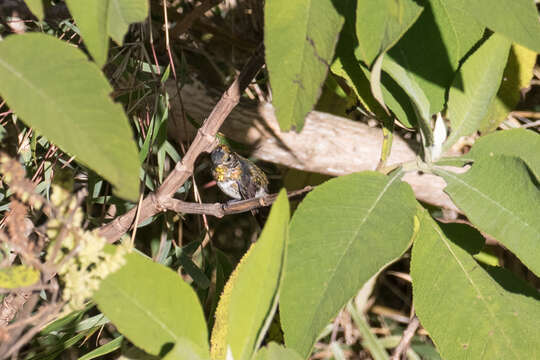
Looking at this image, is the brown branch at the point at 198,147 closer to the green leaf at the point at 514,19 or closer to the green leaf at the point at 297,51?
the green leaf at the point at 297,51

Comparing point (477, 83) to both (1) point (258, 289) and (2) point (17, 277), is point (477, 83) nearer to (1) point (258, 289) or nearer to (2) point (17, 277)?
(1) point (258, 289)

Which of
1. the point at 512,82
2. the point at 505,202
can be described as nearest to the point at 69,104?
the point at 505,202

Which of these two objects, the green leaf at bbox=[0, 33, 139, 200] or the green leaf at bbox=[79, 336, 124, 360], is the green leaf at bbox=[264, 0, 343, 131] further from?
the green leaf at bbox=[79, 336, 124, 360]

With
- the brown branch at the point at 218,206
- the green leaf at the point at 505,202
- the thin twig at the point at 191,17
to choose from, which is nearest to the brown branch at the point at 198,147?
the brown branch at the point at 218,206

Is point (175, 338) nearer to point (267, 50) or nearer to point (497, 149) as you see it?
point (267, 50)

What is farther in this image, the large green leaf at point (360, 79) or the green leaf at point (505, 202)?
the large green leaf at point (360, 79)

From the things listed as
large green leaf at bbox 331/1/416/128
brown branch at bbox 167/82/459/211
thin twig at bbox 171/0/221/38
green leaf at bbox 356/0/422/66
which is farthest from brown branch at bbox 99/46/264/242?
thin twig at bbox 171/0/221/38
